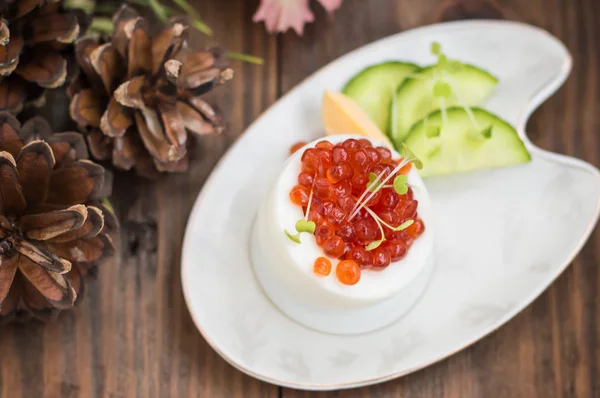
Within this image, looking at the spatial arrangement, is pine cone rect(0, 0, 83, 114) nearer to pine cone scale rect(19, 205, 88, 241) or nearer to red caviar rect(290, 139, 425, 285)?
pine cone scale rect(19, 205, 88, 241)

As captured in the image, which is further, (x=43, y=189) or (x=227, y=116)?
(x=227, y=116)

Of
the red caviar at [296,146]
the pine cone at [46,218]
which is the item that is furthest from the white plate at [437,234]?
the pine cone at [46,218]

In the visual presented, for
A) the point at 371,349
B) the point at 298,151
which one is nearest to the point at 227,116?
the point at 298,151

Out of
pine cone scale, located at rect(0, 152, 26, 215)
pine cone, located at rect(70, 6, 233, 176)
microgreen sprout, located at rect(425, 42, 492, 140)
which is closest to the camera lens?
pine cone scale, located at rect(0, 152, 26, 215)

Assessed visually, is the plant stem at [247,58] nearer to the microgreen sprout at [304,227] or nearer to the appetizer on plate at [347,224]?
the appetizer on plate at [347,224]

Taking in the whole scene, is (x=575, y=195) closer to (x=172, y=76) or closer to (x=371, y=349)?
(x=371, y=349)

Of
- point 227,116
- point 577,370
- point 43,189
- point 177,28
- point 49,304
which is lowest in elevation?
point 577,370

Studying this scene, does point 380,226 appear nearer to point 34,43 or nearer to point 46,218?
point 46,218

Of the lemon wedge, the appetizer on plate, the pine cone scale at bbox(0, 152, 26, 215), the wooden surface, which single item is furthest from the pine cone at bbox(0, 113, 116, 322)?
the lemon wedge
